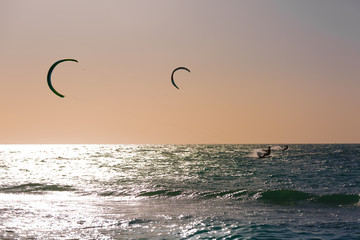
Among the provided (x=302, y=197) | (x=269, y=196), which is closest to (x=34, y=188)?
(x=269, y=196)

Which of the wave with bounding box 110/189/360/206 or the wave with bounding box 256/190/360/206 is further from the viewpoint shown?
the wave with bounding box 110/189/360/206

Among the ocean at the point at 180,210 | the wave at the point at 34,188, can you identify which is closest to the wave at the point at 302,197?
the ocean at the point at 180,210

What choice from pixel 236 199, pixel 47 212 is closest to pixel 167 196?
pixel 236 199

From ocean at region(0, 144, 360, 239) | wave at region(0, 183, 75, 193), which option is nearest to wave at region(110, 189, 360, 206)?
ocean at region(0, 144, 360, 239)

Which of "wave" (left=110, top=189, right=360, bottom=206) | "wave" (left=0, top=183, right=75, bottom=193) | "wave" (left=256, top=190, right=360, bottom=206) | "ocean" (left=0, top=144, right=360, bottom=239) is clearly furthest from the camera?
"wave" (left=0, top=183, right=75, bottom=193)

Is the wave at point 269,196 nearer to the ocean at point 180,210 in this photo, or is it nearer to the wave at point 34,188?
the ocean at point 180,210

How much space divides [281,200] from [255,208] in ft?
12.9

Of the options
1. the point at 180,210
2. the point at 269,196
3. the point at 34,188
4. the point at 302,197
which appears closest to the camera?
the point at 180,210

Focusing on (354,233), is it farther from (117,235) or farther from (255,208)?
(117,235)

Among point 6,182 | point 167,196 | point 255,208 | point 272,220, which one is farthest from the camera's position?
point 6,182

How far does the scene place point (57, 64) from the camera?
74.2ft

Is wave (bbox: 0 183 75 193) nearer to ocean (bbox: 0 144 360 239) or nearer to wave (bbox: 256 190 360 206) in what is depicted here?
ocean (bbox: 0 144 360 239)

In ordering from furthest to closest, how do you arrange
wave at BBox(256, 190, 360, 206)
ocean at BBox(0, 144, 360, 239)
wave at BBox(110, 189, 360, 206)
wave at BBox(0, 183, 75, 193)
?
1. wave at BBox(0, 183, 75, 193)
2. wave at BBox(110, 189, 360, 206)
3. wave at BBox(256, 190, 360, 206)
4. ocean at BBox(0, 144, 360, 239)

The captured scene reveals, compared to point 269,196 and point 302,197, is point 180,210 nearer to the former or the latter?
point 269,196
